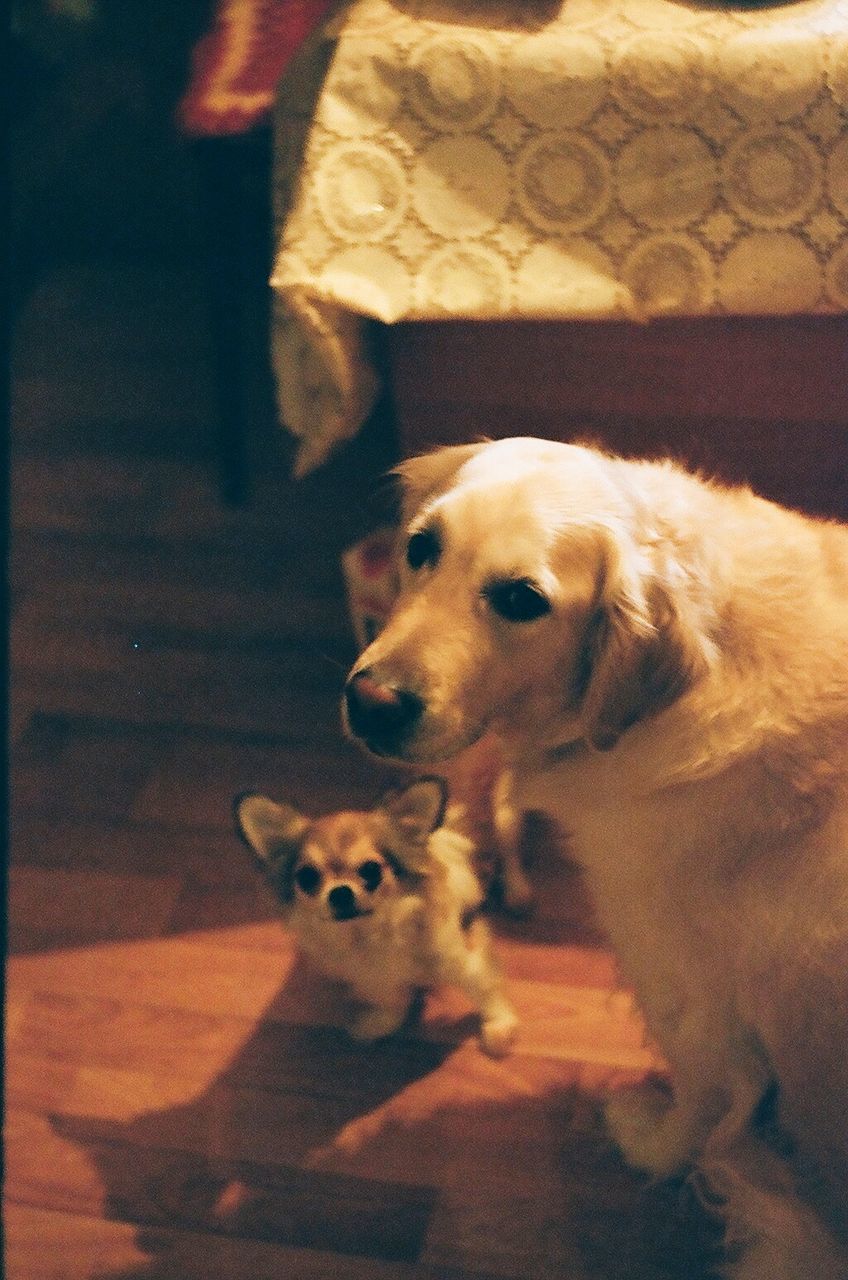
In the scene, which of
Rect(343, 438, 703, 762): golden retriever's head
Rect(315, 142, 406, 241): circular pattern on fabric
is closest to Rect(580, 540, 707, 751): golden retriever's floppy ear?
Rect(343, 438, 703, 762): golden retriever's head

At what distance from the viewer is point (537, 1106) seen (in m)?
1.70

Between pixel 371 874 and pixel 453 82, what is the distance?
3.45 feet

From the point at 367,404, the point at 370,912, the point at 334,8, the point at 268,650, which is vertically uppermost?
the point at 334,8

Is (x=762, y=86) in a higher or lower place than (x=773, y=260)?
higher

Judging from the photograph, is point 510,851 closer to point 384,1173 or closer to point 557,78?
point 384,1173

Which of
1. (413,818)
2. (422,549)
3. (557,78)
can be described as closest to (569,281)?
(557,78)

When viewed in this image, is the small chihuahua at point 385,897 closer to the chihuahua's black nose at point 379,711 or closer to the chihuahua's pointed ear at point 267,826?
the chihuahua's pointed ear at point 267,826

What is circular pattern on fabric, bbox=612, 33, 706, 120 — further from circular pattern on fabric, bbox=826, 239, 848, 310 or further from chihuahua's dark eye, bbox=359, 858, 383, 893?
chihuahua's dark eye, bbox=359, 858, 383, 893

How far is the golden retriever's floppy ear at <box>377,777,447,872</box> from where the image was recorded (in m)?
1.58

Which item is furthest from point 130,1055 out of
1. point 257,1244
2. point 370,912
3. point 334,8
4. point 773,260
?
point 334,8

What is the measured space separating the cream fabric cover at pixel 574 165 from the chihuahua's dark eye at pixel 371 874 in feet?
2.40

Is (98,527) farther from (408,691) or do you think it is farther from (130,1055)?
(408,691)

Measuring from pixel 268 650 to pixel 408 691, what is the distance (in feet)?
3.69

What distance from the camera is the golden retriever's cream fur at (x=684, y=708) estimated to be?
1210mm
